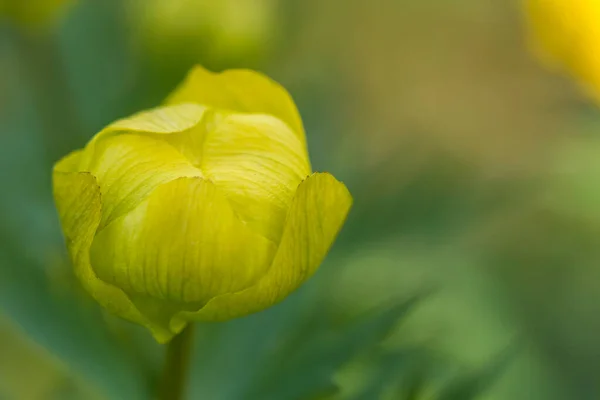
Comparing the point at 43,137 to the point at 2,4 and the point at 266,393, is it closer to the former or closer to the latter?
the point at 2,4

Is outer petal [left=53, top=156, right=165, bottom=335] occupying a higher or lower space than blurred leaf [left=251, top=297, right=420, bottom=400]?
higher

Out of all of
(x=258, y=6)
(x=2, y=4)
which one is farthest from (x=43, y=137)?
(x=258, y=6)

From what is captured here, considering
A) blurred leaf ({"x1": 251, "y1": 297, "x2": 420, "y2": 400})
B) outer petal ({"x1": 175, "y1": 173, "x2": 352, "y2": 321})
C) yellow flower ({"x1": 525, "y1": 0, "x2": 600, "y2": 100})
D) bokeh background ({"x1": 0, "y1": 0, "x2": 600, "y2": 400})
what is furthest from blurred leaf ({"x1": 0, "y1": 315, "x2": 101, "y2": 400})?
yellow flower ({"x1": 525, "y1": 0, "x2": 600, "y2": 100})

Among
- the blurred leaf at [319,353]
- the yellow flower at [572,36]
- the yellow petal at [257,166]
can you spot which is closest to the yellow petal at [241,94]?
the yellow petal at [257,166]

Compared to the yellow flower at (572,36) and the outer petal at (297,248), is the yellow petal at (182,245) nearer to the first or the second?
the outer petal at (297,248)

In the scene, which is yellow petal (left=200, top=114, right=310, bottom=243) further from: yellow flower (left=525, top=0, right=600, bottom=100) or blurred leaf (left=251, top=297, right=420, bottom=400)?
yellow flower (left=525, top=0, right=600, bottom=100)

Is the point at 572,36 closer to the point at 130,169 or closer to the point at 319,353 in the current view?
the point at 319,353

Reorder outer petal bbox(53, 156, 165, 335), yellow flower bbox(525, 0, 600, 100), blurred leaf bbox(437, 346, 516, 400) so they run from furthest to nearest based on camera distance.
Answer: yellow flower bbox(525, 0, 600, 100) < blurred leaf bbox(437, 346, 516, 400) < outer petal bbox(53, 156, 165, 335)
